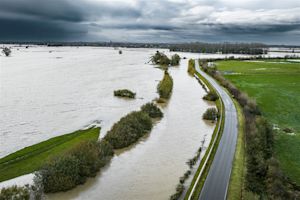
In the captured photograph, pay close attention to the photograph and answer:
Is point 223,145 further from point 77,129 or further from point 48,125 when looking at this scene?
point 48,125

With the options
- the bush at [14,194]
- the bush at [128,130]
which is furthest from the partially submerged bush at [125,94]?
the bush at [14,194]

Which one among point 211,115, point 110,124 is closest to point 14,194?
point 110,124

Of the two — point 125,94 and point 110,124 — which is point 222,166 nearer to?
point 110,124

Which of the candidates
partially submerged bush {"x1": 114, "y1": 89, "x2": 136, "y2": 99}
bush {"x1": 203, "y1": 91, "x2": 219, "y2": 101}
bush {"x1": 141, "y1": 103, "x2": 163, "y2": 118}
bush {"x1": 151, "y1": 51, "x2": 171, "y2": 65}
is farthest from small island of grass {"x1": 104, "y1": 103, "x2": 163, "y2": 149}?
bush {"x1": 151, "y1": 51, "x2": 171, "y2": 65}

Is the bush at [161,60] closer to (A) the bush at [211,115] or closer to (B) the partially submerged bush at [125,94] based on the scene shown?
(B) the partially submerged bush at [125,94]

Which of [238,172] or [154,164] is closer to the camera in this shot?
[238,172]

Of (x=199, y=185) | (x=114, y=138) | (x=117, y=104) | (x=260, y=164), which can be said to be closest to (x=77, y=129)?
(x=114, y=138)
